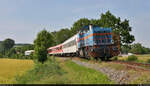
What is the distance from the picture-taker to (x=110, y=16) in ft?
127

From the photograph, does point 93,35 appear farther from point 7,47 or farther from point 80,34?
point 7,47

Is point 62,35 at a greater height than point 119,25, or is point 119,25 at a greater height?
point 62,35

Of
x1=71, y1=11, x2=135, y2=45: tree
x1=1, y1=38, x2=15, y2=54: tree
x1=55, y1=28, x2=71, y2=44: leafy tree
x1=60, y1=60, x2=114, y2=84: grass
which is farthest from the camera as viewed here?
x1=1, y1=38, x2=15, y2=54: tree

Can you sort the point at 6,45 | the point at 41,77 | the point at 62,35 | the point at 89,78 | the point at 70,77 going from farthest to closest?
the point at 6,45 < the point at 62,35 < the point at 41,77 < the point at 70,77 < the point at 89,78

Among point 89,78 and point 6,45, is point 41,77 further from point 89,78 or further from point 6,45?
point 6,45

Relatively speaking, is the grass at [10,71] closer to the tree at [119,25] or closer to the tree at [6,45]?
the tree at [119,25]

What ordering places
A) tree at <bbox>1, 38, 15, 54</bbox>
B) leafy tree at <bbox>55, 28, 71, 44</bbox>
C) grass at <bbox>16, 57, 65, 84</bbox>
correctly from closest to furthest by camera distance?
1. grass at <bbox>16, 57, 65, 84</bbox>
2. leafy tree at <bbox>55, 28, 71, 44</bbox>
3. tree at <bbox>1, 38, 15, 54</bbox>

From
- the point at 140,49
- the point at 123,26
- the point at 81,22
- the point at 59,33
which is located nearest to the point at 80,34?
the point at 123,26

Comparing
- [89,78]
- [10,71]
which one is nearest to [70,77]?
[89,78]

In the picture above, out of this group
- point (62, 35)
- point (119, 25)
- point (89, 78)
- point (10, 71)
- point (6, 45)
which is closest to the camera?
point (89, 78)

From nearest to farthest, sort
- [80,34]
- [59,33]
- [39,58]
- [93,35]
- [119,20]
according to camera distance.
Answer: [93,35] < [80,34] < [39,58] < [119,20] < [59,33]

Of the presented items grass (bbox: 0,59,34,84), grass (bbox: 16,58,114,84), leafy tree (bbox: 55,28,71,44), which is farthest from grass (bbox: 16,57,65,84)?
leafy tree (bbox: 55,28,71,44)

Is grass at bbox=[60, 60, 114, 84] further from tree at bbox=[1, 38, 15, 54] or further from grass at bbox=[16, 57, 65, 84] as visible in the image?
tree at bbox=[1, 38, 15, 54]

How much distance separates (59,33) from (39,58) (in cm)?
6662
